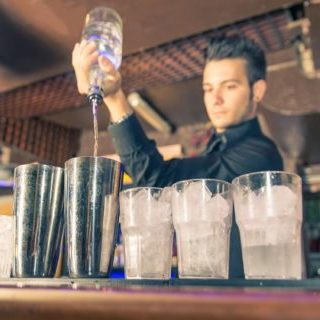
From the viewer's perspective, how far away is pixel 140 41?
1859 millimetres

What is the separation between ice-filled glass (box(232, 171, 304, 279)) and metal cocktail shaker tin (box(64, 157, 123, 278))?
20 centimetres

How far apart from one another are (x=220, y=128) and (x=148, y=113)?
1646 mm

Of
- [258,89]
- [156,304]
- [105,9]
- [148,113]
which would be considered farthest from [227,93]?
[148,113]

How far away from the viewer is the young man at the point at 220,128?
1140 mm

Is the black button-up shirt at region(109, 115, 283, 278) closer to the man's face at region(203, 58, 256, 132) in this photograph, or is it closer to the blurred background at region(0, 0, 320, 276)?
the man's face at region(203, 58, 256, 132)

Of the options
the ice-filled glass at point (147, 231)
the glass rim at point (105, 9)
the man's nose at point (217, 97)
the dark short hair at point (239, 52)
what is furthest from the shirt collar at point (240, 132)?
the ice-filled glass at point (147, 231)

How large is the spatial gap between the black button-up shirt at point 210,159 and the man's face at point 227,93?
7cm

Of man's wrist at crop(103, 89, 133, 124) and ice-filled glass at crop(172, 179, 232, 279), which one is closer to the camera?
ice-filled glass at crop(172, 179, 232, 279)

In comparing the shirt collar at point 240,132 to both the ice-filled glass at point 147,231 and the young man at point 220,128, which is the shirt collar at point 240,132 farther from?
the ice-filled glass at point 147,231

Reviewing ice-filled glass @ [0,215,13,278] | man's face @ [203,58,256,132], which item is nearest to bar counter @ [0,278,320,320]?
ice-filled glass @ [0,215,13,278]

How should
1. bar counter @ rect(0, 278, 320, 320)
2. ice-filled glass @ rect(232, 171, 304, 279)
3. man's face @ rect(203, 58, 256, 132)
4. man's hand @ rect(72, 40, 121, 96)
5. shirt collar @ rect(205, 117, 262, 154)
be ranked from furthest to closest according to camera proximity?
man's face @ rect(203, 58, 256, 132) → shirt collar @ rect(205, 117, 262, 154) → man's hand @ rect(72, 40, 121, 96) → ice-filled glass @ rect(232, 171, 304, 279) → bar counter @ rect(0, 278, 320, 320)

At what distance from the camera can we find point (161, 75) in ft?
8.07

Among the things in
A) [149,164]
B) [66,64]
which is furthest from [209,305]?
[66,64]

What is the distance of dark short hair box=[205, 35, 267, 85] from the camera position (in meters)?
1.61
